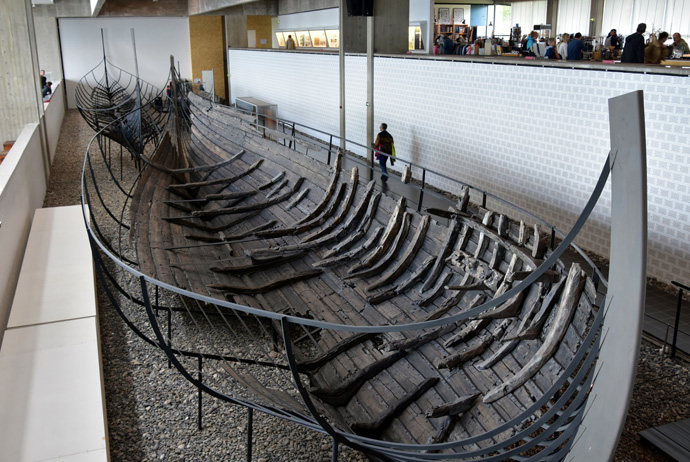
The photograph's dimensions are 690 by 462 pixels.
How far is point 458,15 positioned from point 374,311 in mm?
17671

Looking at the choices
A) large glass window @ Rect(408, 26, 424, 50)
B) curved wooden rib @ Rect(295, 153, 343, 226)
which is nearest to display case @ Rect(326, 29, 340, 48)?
large glass window @ Rect(408, 26, 424, 50)

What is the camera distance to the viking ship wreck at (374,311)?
9.76 feet

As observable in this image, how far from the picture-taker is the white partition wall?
2273 cm

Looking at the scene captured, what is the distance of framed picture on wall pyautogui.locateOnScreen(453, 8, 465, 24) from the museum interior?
918cm

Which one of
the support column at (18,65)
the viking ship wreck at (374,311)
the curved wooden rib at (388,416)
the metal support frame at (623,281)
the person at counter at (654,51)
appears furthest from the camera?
the support column at (18,65)

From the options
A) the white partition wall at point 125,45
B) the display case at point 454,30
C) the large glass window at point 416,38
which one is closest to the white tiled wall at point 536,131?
the large glass window at point 416,38

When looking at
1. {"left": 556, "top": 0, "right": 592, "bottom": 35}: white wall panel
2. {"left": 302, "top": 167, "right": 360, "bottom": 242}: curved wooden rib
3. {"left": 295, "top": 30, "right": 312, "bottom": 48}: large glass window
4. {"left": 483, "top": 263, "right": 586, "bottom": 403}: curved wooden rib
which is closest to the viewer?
{"left": 483, "top": 263, "right": 586, "bottom": 403}: curved wooden rib

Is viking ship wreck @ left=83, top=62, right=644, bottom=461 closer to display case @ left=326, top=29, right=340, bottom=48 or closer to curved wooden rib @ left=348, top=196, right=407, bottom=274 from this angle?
curved wooden rib @ left=348, top=196, right=407, bottom=274

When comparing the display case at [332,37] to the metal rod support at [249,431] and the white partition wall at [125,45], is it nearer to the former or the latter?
the white partition wall at [125,45]

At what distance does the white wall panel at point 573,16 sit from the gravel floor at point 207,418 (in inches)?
687

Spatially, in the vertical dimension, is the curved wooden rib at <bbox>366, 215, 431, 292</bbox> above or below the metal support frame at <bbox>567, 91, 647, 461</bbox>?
below

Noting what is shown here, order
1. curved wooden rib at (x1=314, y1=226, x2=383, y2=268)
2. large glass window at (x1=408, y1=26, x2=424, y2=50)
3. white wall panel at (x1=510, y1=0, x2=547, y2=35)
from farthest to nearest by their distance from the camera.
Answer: white wall panel at (x1=510, y1=0, x2=547, y2=35) → large glass window at (x1=408, y1=26, x2=424, y2=50) → curved wooden rib at (x1=314, y1=226, x2=383, y2=268)

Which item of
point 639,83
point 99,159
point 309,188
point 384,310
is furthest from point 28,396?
point 99,159

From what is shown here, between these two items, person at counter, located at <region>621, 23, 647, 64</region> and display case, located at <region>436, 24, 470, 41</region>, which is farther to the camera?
display case, located at <region>436, 24, 470, 41</region>
